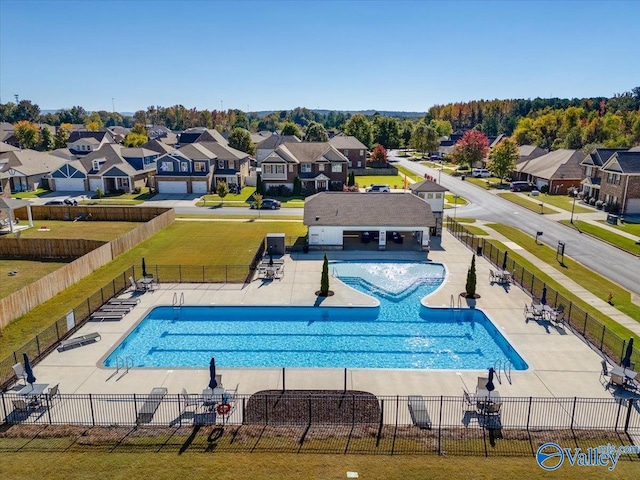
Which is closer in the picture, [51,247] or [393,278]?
[393,278]

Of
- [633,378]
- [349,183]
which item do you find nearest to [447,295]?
[633,378]

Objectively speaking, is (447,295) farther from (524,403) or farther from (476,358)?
(524,403)

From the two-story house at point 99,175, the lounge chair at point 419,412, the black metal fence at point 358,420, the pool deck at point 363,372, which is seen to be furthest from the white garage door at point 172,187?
the lounge chair at point 419,412

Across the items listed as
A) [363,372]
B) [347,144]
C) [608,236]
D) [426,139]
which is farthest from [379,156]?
[363,372]

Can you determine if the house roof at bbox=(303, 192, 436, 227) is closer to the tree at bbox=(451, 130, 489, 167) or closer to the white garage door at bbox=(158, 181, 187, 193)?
the white garage door at bbox=(158, 181, 187, 193)

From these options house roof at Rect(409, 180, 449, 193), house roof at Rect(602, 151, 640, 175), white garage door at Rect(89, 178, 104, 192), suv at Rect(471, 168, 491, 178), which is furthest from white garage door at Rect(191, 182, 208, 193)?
house roof at Rect(602, 151, 640, 175)
